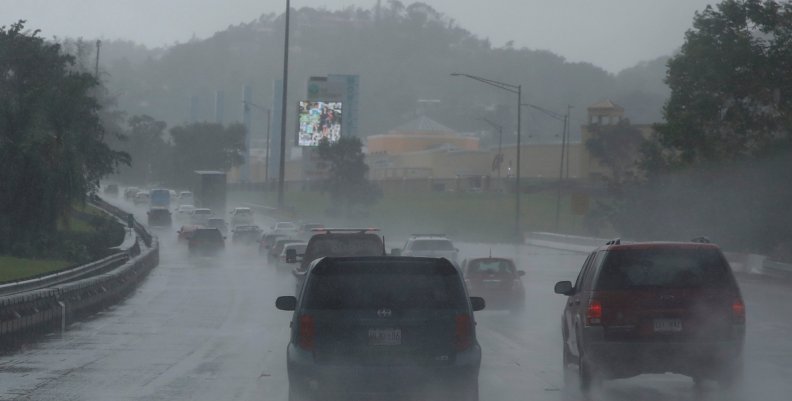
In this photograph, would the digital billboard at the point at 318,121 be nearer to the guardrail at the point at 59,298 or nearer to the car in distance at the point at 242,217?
the car in distance at the point at 242,217

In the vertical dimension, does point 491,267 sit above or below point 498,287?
above

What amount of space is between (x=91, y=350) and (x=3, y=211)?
118 ft

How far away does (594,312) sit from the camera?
1445 cm

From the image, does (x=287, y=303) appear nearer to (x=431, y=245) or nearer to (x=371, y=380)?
(x=371, y=380)

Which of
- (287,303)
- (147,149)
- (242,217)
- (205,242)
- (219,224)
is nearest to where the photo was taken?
(287,303)

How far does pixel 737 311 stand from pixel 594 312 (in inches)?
62.3

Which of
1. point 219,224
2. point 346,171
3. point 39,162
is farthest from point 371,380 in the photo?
point 346,171

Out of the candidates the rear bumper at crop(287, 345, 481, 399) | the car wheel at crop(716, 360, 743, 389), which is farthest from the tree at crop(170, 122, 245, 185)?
the rear bumper at crop(287, 345, 481, 399)

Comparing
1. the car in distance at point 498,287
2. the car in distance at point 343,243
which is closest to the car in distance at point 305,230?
the car in distance at point 498,287

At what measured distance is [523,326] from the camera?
26.7m

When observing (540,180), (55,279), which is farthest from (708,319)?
(540,180)

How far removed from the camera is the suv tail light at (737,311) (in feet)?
46.4

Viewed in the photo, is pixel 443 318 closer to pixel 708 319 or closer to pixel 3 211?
pixel 708 319

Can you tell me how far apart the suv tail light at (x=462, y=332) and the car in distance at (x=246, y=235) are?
2628 inches
